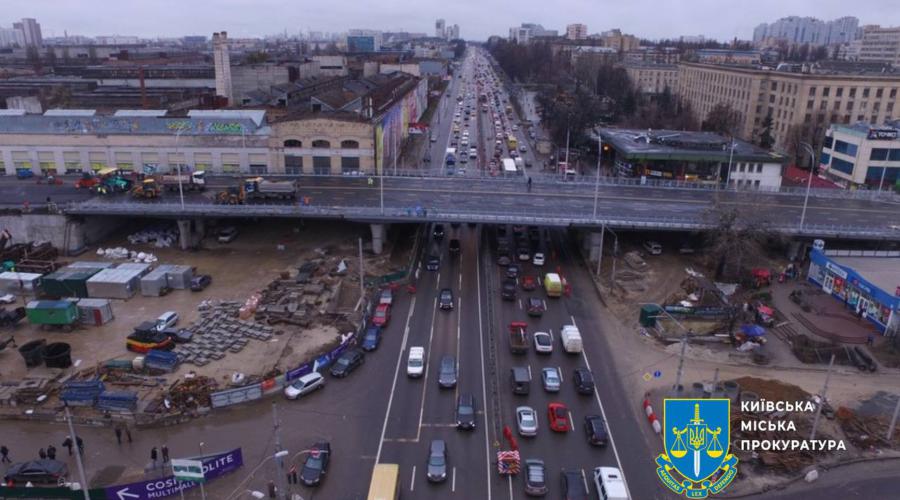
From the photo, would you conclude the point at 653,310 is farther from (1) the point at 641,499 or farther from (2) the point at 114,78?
(2) the point at 114,78

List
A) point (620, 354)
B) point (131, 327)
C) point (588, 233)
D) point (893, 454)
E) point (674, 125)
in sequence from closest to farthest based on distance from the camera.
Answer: point (893, 454)
point (620, 354)
point (131, 327)
point (588, 233)
point (674, 125)

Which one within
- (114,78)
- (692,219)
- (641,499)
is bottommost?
(641,499)

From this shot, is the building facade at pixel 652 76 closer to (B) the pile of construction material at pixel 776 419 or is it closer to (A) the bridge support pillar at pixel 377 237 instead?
(A) the bridge support pillar at pixel 377 237

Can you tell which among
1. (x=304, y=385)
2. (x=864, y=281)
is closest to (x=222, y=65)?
(x=304, y=385)

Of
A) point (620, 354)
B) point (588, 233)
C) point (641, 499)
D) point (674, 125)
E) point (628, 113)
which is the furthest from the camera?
point (628, 113)

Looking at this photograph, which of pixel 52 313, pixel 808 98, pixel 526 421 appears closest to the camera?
pixel 526 421

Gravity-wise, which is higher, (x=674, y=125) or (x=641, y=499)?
(x=674, y=125)

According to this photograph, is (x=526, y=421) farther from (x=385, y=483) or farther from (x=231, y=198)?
(x=231, y=198)

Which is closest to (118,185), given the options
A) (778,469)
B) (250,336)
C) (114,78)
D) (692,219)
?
(250,336)
